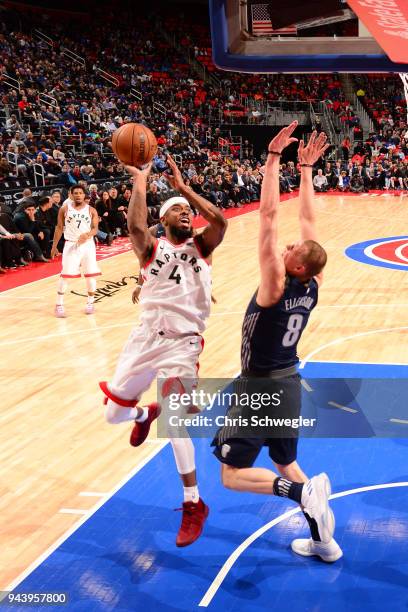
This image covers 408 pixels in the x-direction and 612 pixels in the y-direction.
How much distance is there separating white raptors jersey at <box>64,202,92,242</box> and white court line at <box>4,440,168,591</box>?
4.83 meters

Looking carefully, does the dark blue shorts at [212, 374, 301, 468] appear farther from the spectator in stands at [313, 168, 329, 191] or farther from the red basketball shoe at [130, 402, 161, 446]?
the spectator in stands at [313, 168, 329, 191]

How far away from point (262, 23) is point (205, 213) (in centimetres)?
144

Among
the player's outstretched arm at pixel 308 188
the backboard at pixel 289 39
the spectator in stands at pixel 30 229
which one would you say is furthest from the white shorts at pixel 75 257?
the player's outstretched arm at pixel 308 188

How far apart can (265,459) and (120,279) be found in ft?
24.1

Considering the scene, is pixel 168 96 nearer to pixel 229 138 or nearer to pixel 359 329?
pixel 229 138

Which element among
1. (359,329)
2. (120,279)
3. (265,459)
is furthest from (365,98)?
(265,459)

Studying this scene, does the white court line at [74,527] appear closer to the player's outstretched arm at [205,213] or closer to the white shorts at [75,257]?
the player's outstretched arm at [205,213]

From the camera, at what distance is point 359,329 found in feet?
31.4

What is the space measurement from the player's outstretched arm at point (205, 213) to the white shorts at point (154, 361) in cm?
62

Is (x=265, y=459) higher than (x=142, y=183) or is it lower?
lower

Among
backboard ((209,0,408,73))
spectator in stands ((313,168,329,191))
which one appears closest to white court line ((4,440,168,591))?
backboard ((209,0,408,73))

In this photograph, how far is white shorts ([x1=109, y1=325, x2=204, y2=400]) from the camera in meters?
4.77

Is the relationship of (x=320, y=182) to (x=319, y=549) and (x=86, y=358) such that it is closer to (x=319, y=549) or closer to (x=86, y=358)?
(x=86, y=358)

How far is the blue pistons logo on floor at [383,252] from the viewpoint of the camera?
13.9m
